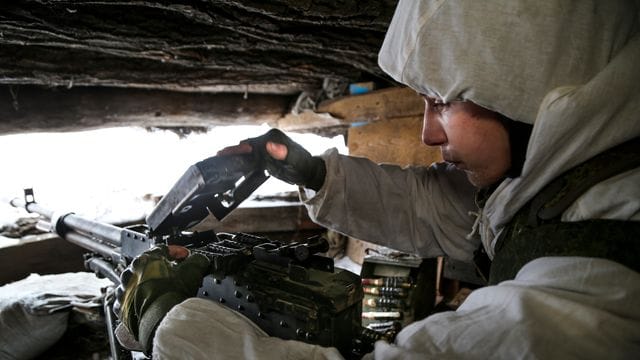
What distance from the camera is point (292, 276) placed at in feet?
3.70

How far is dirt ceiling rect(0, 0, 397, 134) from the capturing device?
1.93 meters

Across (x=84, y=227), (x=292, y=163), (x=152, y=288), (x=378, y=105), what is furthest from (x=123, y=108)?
(x=152, y=288)

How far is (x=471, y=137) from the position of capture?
108cm

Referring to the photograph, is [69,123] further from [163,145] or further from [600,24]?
[600,24]

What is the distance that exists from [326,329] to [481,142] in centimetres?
66

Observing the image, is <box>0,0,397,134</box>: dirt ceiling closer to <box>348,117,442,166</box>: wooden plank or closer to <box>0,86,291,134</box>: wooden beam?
<box>0,86,291,134</box>: wooden beam

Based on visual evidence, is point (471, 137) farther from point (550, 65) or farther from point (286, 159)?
point (286, 159)

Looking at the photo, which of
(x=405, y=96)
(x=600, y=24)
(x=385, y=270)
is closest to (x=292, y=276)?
(x=600, y=24)

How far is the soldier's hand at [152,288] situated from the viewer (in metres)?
1.09

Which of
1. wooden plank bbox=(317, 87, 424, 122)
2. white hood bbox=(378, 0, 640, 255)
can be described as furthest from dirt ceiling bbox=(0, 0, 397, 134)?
white hood bbox=(378, 0, 640, 255)

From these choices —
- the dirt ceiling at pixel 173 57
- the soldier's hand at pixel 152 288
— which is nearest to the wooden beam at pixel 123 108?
the dirt ceiling at pixel 173 57

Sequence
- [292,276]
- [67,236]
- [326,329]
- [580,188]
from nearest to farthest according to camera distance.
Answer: [580,188]
[326,329]
[292,276]
[67,236]

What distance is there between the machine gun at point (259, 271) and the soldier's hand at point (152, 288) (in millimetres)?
66

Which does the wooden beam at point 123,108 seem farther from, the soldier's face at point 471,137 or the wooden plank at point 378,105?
the soldier's face at point 471,137
